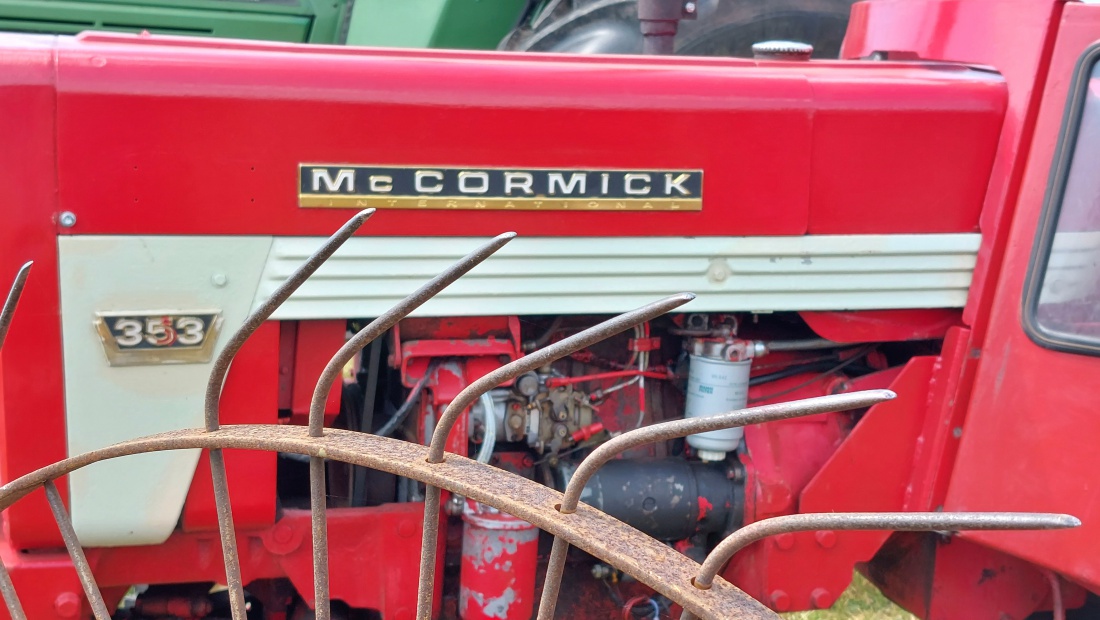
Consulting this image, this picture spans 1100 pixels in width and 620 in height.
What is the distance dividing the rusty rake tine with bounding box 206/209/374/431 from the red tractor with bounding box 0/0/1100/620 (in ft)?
1.44

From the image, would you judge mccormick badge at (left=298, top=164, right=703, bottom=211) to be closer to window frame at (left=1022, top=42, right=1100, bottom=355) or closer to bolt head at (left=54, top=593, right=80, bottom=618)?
window frame at (left=1022, top=42, right=1100, bottom=355)

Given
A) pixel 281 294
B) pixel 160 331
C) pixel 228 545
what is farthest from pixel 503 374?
pixel 160 331

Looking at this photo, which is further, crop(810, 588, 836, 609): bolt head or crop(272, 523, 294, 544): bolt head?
crop(810, 588, 836, 609): bolt head

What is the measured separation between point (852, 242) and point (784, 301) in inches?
6.7

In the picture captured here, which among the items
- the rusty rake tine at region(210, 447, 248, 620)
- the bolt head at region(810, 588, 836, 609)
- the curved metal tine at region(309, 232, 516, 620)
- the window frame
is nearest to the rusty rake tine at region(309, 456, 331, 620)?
the curved metal tine at region(309, 232, 516, 620)

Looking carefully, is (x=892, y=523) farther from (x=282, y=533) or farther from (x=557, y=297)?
(x=282, y=533)

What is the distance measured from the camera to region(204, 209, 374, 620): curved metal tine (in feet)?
3.47

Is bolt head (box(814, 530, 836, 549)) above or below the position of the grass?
above

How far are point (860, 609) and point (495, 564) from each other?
5.43ft

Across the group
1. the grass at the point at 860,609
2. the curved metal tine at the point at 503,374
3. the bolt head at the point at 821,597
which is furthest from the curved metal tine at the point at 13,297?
the grass at the point at 860,609

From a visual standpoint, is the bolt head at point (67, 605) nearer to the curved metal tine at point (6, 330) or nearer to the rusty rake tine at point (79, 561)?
the curved metal tine at point (6, 330)

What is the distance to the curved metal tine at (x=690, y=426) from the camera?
83 cm

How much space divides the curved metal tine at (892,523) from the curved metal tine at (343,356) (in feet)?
1.14

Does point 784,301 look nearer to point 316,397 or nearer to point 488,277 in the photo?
point 488,277
